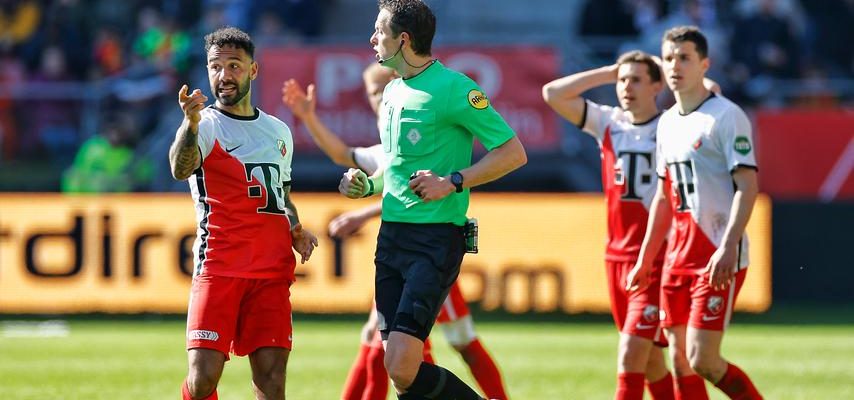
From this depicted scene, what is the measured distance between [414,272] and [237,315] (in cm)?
96

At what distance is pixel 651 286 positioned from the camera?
866 cm

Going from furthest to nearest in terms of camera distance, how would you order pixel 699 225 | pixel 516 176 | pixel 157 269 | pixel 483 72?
1. pixel 516 176
2. pixel 483 72
3. pixel 157 269
4. pixel 699 225

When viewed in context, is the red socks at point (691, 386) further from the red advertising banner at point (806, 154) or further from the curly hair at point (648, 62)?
the red advertising banner at point (806, 154)

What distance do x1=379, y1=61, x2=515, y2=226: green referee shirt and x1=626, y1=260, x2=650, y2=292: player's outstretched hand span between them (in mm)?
1540

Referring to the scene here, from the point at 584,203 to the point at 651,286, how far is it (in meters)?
7.29

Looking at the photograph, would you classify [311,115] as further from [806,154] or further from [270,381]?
[806,154]

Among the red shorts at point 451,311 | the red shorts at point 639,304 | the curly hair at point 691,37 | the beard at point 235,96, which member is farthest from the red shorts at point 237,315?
the curly hair at point 691,37

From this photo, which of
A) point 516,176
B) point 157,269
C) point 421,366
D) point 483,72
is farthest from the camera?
point 516,176

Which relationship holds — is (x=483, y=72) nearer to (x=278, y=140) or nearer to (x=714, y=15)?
(x=714, y=15)

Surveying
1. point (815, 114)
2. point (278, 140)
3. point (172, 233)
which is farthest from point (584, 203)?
point (278, 140)

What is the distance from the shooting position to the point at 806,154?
57.4 ft

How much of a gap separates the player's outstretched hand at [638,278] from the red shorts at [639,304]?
0.28 ft

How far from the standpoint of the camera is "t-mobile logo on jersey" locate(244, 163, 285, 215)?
24.4ft

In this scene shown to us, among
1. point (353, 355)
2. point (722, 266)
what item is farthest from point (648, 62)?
point (353, 355)
